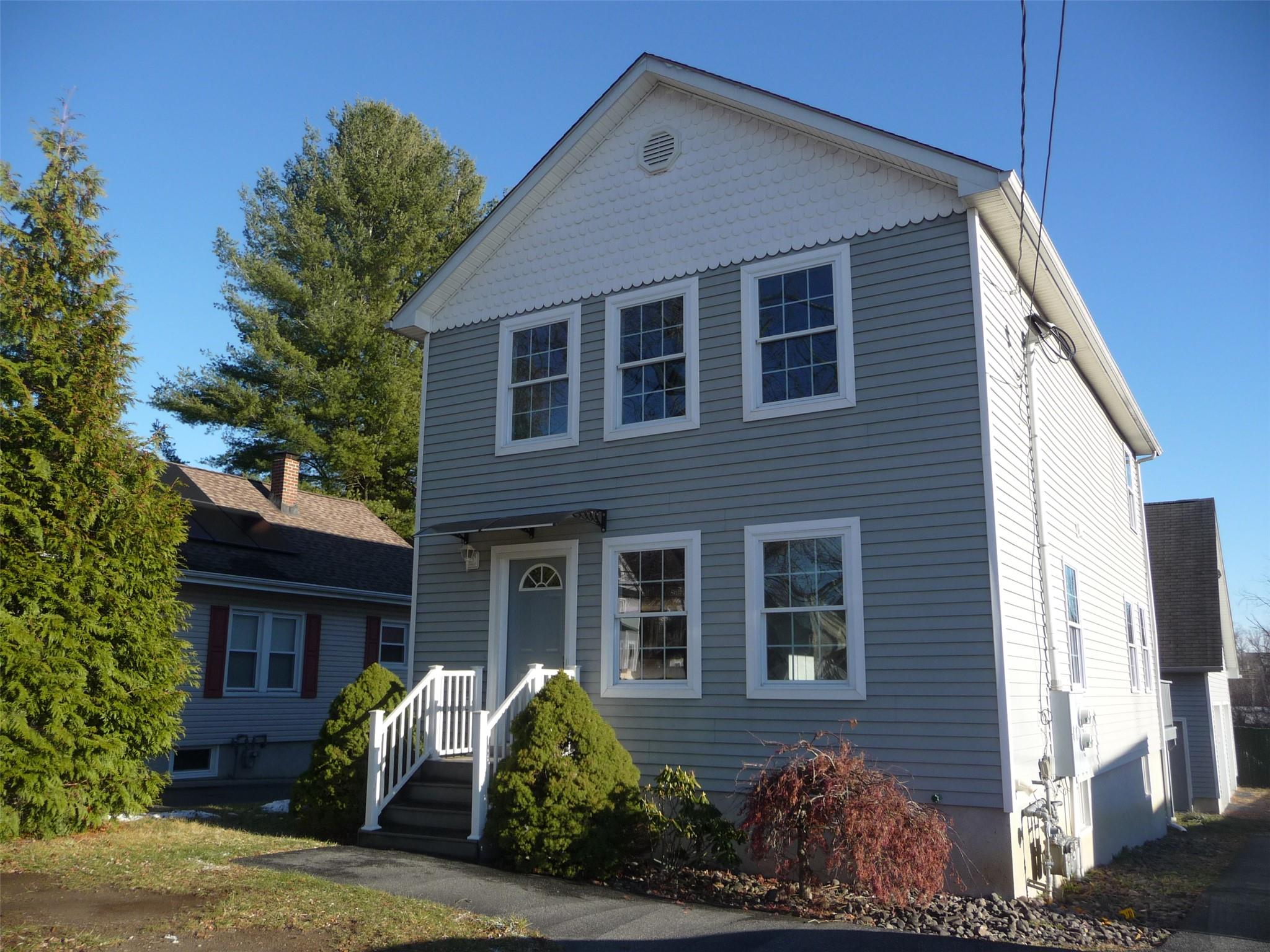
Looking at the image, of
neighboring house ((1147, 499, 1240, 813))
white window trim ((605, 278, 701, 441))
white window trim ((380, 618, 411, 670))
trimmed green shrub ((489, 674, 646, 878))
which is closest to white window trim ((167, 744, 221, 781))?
white window trim ((380, 618, 411, 670))

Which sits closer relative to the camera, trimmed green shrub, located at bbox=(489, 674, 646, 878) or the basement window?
trimmed green shrub, located at bbox=(489, 674, 646, 878)

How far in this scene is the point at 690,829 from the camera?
8.24m

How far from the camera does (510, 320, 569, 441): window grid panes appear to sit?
1115cm

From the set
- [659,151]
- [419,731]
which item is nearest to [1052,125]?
[659,151]

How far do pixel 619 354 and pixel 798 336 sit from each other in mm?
2107

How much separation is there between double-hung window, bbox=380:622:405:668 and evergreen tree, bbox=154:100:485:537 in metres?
7.93

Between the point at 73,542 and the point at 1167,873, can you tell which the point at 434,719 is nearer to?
the point at 73,542

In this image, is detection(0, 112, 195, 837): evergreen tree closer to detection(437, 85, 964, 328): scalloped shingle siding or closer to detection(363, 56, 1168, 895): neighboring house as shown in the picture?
detection(363, 56, 1168, 895): neighboring house

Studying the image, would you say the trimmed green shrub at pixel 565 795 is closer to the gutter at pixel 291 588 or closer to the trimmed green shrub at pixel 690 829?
the trimmed green shrub at pixel 690 829

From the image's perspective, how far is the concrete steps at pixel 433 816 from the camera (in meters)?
8.94

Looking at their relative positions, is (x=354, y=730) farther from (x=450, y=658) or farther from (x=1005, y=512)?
(x=1005, y=512)

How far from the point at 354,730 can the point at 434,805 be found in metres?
1.15

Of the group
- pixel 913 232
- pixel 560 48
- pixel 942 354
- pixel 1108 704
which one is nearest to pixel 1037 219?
pixel 913 232

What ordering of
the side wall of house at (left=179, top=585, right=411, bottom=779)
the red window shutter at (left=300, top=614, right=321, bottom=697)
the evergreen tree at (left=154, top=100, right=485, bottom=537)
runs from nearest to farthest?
the side wall of house at (left=179, top=585, right=411, bottom=779) < the red window shutter at (left=300, top=614, right=321, bottom=697) < the evergreen tree at (left=154, top=100, right=485, bottom=537)
